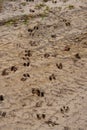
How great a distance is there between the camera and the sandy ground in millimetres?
9695

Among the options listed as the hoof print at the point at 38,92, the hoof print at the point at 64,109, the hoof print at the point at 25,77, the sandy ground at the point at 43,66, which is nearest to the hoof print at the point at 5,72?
the sandy ground at the point at 43,66

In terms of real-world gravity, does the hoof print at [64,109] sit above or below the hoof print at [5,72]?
below

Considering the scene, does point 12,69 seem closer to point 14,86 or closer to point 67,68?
point 14,86

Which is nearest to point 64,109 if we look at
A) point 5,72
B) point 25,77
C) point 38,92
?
point 38,92

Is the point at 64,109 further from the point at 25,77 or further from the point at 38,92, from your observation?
the point at 25,77

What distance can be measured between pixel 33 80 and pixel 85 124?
257 cm

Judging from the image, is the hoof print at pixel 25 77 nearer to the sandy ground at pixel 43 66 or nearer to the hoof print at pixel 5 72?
the sandy ground at pixel 43 66

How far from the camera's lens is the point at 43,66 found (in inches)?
464

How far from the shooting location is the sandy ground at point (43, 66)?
970cm

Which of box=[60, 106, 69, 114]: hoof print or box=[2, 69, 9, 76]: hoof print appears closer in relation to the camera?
box=[60, 106, 69, 114]: hoof print

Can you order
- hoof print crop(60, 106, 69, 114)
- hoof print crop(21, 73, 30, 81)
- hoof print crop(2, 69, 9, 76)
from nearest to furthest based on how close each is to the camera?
hoof print crop(60, 106, 69, 114) < hoof print crop(21, 73, 30, 81) < hoof print crop(2, 69, 9, 76)

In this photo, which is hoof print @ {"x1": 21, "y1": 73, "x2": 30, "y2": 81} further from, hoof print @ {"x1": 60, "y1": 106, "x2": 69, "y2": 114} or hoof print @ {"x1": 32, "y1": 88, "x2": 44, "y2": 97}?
hoof print @ {"x1": 60, "y1": 106, "x2": 69, "y2": 114}

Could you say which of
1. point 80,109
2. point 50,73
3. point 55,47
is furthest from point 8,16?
point 80,109

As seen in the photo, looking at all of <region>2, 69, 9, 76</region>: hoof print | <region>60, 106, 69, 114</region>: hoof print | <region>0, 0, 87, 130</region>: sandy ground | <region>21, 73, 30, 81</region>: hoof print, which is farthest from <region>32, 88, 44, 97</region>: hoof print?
<region>2, 69, 9, 76</region>: hoof print
